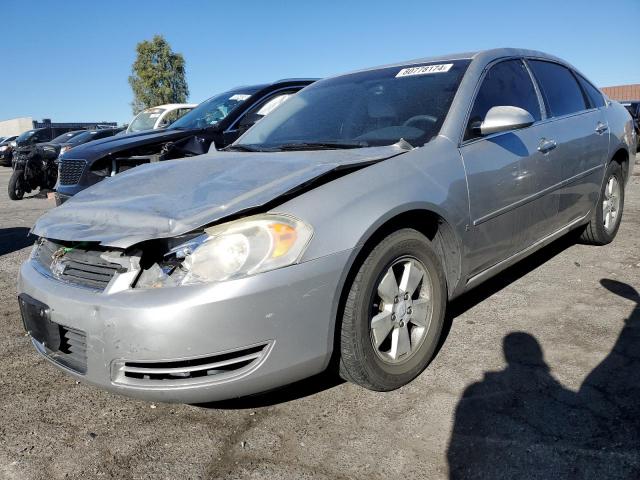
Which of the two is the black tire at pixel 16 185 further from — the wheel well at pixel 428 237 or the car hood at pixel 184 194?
the wheel well at pixel 428 237

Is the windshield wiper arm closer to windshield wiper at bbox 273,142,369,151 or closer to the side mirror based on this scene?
windshield wiper at bbox 273,142,369,151

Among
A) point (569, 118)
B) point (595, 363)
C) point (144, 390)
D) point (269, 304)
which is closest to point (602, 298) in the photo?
point (595, 363)

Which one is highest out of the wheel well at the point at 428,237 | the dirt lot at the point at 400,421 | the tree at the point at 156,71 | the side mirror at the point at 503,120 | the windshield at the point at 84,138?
the tree at the point at 156,71

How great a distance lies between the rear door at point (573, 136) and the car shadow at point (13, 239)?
5027 mm

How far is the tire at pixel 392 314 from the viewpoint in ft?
7.23

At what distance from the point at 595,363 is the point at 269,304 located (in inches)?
67.7

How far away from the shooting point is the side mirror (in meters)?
2.77

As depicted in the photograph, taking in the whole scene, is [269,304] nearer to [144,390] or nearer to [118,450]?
[144,390]

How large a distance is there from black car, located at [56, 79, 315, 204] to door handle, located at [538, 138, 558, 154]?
2.62m

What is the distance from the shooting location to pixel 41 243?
2607 mm

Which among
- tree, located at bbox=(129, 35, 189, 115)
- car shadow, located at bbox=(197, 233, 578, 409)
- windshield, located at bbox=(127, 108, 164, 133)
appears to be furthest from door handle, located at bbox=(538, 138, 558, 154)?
tree, located at bbox=(129, 35, 189, 115)

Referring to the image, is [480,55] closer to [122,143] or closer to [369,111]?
[369,111]

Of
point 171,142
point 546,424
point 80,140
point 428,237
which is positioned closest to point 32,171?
point 80,140

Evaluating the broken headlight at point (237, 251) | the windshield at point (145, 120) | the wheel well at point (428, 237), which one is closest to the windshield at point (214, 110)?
the windshield at point (145, 120)
